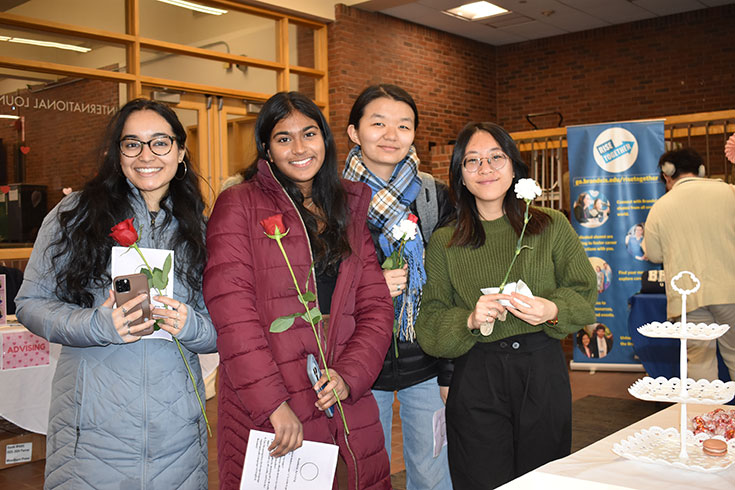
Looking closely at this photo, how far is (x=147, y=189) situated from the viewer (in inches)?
76.3

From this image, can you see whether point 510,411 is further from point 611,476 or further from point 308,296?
point 308,296

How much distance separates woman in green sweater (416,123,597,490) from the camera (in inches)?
82.9

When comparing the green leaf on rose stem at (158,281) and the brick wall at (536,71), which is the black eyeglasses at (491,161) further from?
the brick wall at (536,71)

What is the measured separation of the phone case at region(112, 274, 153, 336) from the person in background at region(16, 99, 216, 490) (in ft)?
0.05

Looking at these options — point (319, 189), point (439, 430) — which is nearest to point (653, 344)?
point (439, 430)

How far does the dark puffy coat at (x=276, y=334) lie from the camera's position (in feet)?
5.99

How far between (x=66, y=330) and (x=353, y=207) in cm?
89

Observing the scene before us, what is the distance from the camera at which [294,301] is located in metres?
1.93

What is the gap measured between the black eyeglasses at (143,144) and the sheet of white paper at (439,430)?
1.22 metres

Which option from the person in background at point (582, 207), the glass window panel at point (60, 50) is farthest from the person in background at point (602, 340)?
the glass window panel at point (60, 50)

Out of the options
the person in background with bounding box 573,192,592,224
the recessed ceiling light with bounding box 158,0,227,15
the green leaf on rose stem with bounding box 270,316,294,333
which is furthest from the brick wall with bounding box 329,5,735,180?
the green leaf on rose stem with bounding box 270,316,294,333

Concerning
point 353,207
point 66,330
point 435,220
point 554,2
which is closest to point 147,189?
point 66,330

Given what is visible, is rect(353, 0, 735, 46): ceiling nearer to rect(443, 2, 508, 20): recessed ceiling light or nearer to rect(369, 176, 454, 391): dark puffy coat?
rect(443, 2, 508, 20): recessed ceiling light

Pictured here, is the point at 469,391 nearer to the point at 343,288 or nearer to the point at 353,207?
the point at 343,288
